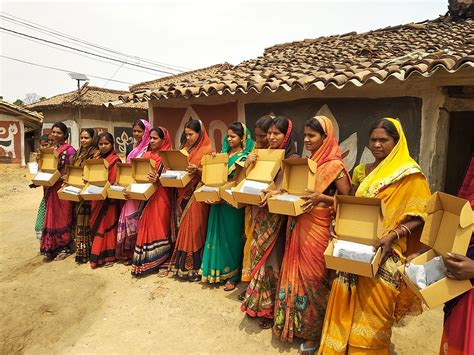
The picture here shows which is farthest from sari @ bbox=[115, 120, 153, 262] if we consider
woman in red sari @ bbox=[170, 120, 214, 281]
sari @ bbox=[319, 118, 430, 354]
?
sari @ bbox=[319, 118, 430, 354]

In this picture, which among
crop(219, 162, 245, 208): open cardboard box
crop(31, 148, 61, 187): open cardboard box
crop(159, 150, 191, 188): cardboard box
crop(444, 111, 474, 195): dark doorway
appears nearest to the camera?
crop(219, 162, 245, 208): open cardboard box

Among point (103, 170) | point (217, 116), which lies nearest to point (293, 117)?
point (217, 116)

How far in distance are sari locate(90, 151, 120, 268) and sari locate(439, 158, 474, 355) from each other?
3888mm

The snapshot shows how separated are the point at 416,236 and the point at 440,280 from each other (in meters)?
0.65

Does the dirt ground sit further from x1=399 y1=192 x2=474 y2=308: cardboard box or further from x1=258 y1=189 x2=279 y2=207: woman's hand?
x1=399 y1=192 x2=474 y2=308: cardboard box

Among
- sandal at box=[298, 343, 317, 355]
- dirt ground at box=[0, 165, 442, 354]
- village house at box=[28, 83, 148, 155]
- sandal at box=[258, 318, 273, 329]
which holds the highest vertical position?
village house at box=[28, 83, 148, 155]

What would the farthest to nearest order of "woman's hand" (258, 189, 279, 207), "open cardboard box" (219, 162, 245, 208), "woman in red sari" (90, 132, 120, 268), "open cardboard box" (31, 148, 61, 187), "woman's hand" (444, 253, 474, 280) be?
1. "open cardboard box" (31, 148, 61, 187)
2. "woman in red sari" (90, 132, 120, 268)
3. "open cardboard box" (219, 162, 245, 208)
4. "woman's hand" (258, 189, 279, 207)
5. "woman's hand" (444, 253, 474, 280)

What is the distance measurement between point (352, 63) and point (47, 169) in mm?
4741

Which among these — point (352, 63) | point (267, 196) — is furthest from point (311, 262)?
point (352, 63)

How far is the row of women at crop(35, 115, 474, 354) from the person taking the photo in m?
2.17

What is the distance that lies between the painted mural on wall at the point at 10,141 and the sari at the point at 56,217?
1259 cm

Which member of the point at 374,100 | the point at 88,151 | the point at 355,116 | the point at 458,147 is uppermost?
the point at 374,100

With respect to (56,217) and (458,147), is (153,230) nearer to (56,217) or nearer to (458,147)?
(56,217)

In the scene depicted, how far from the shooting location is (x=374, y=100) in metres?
3.89
